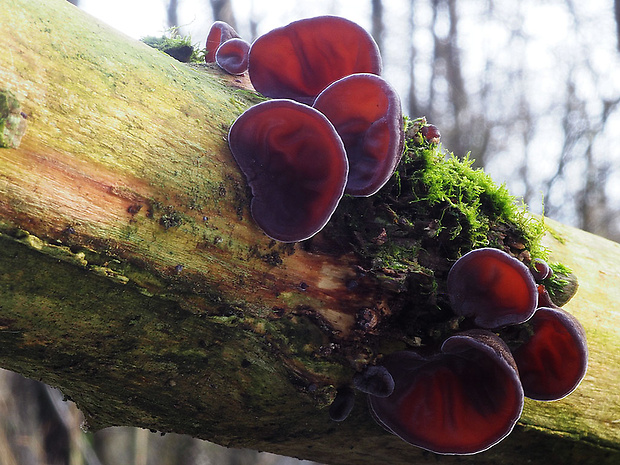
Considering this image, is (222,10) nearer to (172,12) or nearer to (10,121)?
(172,12)

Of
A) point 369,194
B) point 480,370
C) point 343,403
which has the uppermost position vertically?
point 369,194

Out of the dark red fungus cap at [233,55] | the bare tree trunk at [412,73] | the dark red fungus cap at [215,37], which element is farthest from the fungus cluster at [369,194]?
the bare tree trunk at [412,73]

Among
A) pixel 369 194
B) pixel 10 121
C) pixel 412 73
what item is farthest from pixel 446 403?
pixel 412 73

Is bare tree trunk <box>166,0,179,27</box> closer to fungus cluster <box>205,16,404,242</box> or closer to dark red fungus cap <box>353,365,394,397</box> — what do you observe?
fungus cluster <box>205,16,404,242</box>

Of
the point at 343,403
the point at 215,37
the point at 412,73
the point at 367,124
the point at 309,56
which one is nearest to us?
the point at 367,124

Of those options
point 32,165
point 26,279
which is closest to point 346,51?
point 32,165

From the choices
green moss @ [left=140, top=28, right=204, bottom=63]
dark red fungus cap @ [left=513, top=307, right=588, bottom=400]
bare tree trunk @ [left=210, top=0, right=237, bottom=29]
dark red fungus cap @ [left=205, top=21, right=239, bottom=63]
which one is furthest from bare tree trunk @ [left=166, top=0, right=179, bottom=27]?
dark red fungus cap @ [left=513, top=307, right=588, bottom=400]
